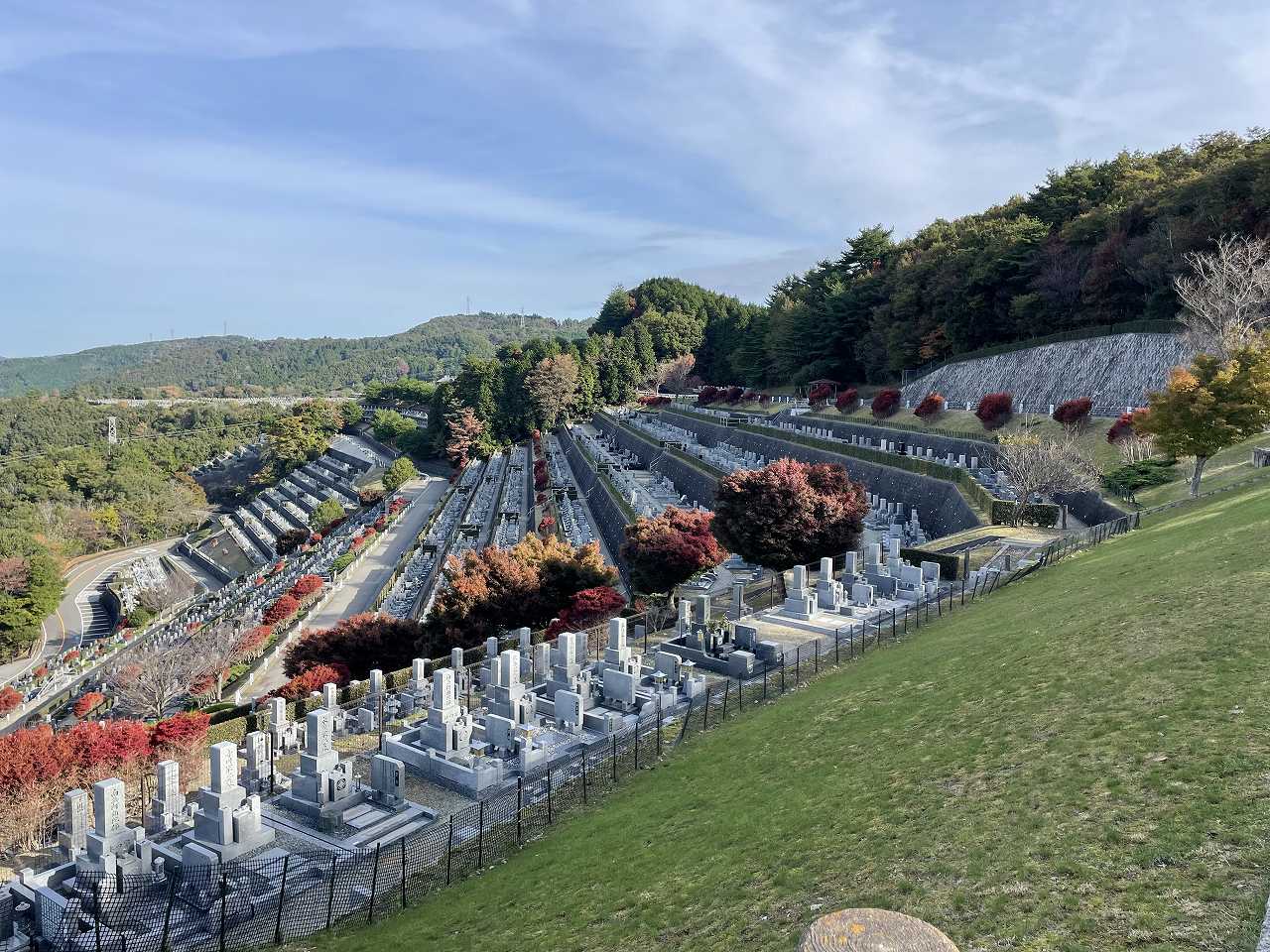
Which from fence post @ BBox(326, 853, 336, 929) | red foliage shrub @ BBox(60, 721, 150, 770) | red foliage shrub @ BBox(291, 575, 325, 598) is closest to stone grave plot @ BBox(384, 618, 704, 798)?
fence post @ BBox(326, 853, 336, 929)

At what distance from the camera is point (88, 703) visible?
31.7 meters

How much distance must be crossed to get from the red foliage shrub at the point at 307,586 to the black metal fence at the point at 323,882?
3021cm

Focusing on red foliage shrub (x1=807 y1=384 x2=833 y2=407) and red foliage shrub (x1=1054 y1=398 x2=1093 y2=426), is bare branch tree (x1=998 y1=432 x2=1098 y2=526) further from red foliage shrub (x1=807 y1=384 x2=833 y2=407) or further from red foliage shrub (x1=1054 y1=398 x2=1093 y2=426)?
red foliage shrub (x1=807 y1=384 x2=833 y2=407)

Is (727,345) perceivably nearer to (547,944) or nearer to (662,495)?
(662,495)

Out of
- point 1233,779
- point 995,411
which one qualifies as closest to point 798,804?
point 1233,779

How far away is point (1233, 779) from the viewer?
7.66m

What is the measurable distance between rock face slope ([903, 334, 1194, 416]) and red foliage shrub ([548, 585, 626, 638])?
24.3 metres

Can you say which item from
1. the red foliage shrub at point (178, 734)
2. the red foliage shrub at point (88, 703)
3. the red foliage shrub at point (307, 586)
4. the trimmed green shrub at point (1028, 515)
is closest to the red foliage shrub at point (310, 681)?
the red foliage shrub at point (178, 734)

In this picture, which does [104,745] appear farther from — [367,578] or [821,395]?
[821,395]

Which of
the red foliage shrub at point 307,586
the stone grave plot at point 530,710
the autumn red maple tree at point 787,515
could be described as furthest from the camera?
the red foliage shrub at point 307,586

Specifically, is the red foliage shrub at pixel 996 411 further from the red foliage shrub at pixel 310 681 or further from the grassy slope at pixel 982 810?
the red foliage shrub at pixel 310 681

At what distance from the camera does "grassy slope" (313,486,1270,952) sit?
22.1 ft

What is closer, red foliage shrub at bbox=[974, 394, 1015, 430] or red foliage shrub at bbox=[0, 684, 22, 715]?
red foliage shrub at bbox=[0, 684, 22, 715]

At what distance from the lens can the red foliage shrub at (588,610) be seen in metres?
25.9
